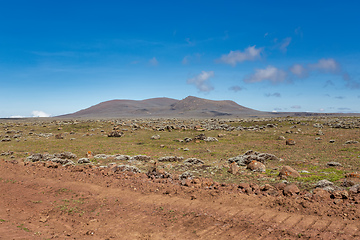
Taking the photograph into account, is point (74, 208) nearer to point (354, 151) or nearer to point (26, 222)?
point (26, 222)

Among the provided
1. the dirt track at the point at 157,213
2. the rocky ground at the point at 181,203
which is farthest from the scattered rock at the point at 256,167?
the dirt track at the point at 157,213

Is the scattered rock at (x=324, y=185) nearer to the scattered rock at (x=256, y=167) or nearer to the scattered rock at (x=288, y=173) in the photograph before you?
the scattered rock at (x=288, y=173)

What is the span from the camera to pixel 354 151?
22344mm

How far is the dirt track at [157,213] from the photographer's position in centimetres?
859

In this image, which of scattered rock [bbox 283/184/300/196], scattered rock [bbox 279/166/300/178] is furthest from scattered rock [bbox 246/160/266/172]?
scattered rock [bbox 283/184/300/196]

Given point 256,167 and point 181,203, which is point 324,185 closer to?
point 256,167

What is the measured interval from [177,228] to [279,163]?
41.8ft

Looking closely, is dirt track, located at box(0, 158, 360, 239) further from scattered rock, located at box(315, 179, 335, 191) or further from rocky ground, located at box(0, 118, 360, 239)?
scattered rock, located at box(315, 179, 335, 191)

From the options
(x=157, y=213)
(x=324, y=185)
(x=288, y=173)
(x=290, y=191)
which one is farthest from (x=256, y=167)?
(x=157, y=213)

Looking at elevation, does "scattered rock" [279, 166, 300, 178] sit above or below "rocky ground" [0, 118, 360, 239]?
above

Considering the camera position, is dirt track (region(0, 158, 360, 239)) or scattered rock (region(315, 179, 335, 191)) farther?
scattered rock (region(315, 179, 335, 191))

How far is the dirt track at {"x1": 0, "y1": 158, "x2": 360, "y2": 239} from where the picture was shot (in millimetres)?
8594

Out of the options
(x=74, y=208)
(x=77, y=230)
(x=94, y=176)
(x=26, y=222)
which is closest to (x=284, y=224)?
(x=77, y=230)

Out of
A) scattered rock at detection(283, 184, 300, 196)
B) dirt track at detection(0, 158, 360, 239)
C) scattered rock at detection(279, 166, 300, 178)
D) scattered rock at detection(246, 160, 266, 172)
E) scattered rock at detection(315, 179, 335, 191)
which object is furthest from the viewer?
scattered rock at detection(246, 160, 266, 172)
